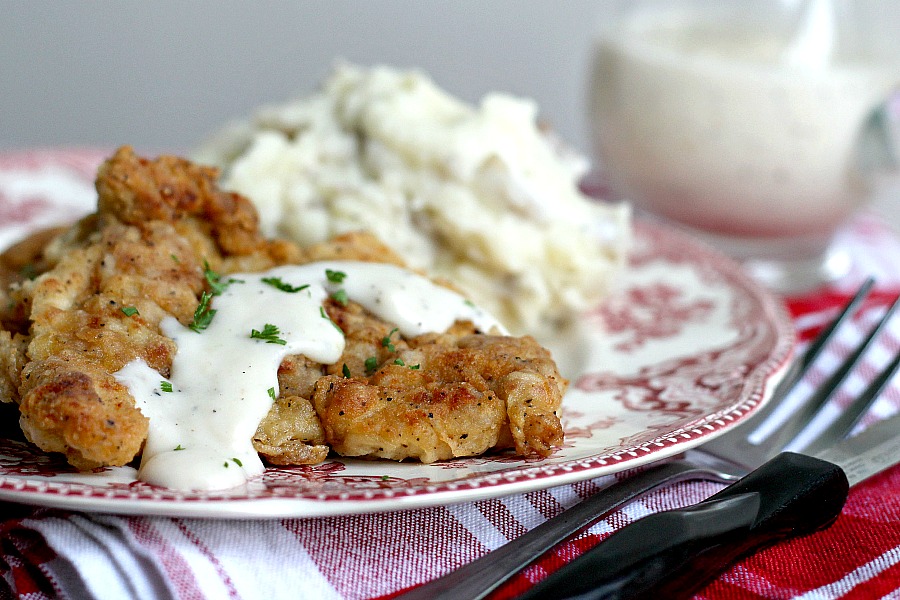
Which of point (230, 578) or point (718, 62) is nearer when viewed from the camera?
point (230, 578)

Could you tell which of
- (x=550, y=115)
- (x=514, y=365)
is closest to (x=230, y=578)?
(x=514, y=365)

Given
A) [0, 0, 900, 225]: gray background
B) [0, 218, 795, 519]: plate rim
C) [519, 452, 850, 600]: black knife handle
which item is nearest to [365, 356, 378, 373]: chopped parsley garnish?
[0, 218, 795, 519]: plate rim

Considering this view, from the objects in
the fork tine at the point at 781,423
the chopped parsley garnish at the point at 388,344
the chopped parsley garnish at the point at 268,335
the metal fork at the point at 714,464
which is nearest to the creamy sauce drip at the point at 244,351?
the chopped parsley garnish at the point at 268,335

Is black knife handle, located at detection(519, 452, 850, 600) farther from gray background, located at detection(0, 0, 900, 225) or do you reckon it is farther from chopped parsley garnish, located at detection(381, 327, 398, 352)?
gray background, located at detection(0, 0, 900, 225)

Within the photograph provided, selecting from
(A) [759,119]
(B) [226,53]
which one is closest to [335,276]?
(A) [759,119]

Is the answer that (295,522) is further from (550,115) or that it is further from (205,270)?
(550,115)

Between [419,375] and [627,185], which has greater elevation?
[419,375]

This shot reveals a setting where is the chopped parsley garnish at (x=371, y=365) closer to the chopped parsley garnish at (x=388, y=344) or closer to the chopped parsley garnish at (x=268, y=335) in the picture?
the chopped parsley garnish at (x=388, y=344)

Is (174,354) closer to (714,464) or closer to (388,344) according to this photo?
(388,344)
